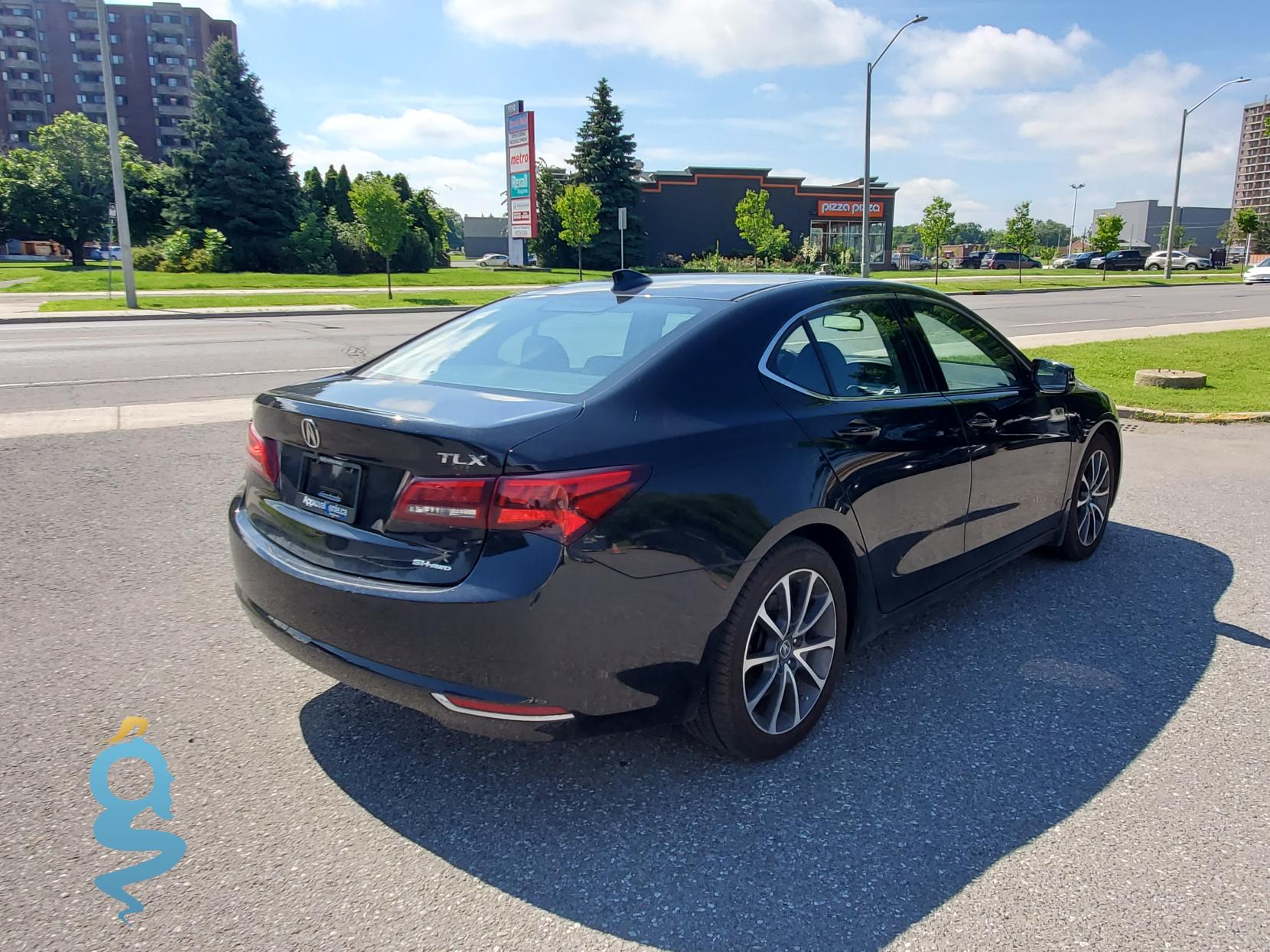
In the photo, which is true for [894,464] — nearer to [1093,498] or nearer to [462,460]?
[462,460]

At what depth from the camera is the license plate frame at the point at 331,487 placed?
277cm

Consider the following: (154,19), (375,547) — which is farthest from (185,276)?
(154,19)

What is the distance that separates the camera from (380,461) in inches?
105

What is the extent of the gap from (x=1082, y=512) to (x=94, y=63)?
5123 inches

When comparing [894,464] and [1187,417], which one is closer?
[894,464]

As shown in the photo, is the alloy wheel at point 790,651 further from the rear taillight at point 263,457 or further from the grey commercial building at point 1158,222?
the grey commercial building at point 1158,222

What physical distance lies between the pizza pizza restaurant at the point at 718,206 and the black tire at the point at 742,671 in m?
53.7

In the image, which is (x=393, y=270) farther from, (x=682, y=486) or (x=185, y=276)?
(x=682, y=486)

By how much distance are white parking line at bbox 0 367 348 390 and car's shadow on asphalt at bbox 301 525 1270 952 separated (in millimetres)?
8657

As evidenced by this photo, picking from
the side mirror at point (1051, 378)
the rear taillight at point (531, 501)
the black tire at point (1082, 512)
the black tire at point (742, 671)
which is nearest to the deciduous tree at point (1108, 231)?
the black tire at point (1082, 512)

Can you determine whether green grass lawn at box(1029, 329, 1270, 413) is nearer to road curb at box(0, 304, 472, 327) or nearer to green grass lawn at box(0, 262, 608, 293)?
road curb at box(0, 304, 472, 327)

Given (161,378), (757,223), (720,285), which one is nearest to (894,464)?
(720,285)

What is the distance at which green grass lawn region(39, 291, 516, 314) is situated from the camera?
23422 mm

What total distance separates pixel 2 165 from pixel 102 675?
211ft
